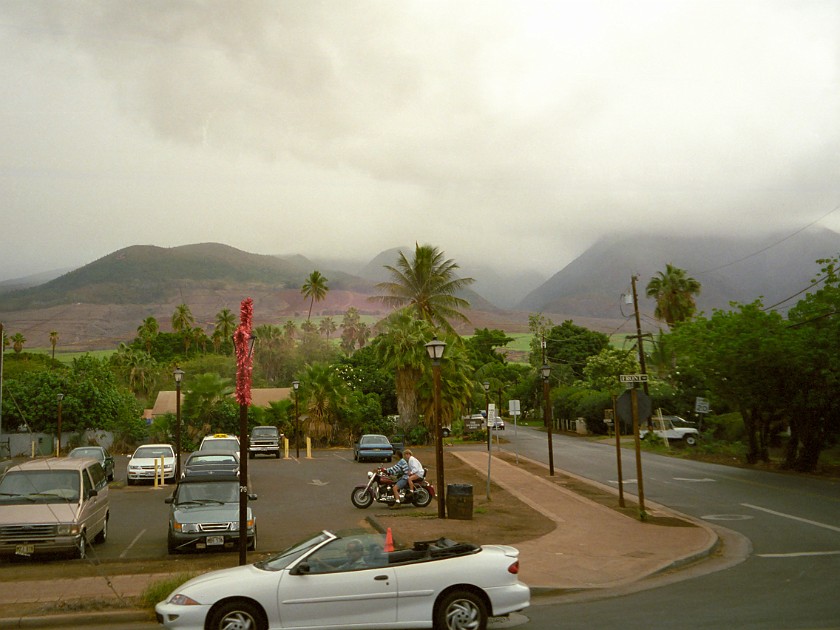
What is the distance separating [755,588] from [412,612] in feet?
18.3

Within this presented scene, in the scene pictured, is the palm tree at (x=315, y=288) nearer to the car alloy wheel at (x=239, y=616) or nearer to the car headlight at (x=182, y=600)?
the car headlight at (x=182, y=600)

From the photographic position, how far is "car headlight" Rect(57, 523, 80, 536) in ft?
43.5

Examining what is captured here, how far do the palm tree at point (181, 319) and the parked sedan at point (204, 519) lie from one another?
10130cm

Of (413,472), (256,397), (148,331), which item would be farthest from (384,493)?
(148,331)

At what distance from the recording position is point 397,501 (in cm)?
2073

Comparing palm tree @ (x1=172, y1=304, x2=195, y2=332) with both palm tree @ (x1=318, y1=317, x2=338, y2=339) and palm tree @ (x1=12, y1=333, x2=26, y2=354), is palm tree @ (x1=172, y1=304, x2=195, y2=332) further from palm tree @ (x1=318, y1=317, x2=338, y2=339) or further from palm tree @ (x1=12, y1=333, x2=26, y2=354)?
palm tree @ (x1=318, y1=317, x2=338, y2=339)

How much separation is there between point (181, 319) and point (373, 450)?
83.3 metres

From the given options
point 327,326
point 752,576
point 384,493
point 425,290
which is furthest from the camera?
point 327,326

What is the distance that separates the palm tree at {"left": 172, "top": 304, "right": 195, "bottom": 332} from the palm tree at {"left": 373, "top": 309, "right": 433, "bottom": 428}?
69.2 metres

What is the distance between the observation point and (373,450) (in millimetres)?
37406

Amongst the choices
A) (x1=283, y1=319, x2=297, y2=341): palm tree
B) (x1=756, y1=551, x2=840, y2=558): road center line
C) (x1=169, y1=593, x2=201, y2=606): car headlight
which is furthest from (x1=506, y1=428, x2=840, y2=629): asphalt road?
(x1=283, y1=319, x2=297, y2=341): palm tree

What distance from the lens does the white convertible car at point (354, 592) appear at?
7.95 m

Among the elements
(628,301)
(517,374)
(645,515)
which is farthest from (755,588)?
(517,374)

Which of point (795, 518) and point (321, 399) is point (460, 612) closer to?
point (795, 518)
